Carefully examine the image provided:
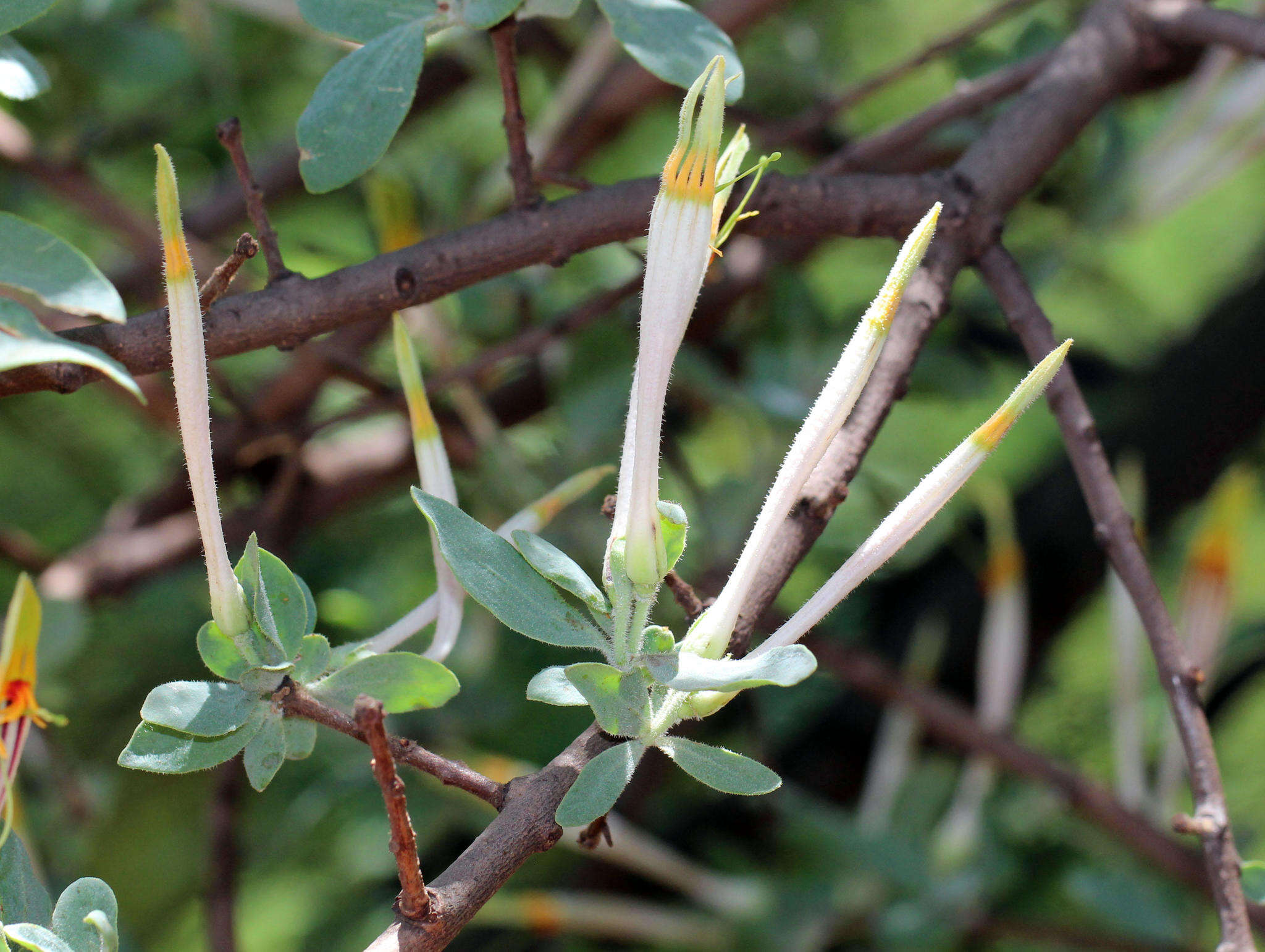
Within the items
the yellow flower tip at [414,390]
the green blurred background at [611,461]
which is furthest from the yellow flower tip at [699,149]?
the green blurred background at [611,461]

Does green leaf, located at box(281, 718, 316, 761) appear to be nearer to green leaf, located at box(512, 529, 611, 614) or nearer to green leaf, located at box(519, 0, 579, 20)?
green leaf, located at box(512, 529, 611, 614)

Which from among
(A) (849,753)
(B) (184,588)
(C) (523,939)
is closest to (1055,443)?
(A) (849,753)

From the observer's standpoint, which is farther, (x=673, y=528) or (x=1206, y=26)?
(x=1206, y=26)

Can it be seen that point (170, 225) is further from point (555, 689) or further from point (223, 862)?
point (223, 862)

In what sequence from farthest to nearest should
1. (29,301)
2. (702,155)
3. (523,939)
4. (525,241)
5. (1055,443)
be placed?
1. (1055,443)
2. (523,939)
3. (29,301)
4. (525,241)
5. (702,155)

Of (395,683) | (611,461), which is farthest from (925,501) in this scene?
(611,461)

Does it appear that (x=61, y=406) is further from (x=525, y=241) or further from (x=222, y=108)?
(x=525, y=241)

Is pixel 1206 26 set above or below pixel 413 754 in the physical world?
above

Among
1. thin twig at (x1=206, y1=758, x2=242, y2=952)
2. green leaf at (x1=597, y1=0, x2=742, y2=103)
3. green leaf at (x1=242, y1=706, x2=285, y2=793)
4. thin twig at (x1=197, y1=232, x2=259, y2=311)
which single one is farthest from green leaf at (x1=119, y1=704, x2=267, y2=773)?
thin twig at (x1=206, y1=758, x2=242, y2=952)
